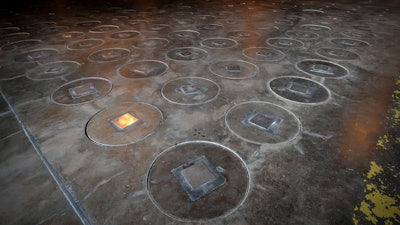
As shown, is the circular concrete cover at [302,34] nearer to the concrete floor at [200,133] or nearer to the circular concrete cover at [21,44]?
the concrete floor at [200,133]

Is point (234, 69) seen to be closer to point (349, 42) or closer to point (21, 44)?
point (349, 42)

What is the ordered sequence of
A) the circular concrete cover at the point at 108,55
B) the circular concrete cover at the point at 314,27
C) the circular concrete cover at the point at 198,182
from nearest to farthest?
1. the circular concrete cover at the point at 198,182
2. the circular concrete cover at the point at 108,55
3. the circular concrete cover at the point at 314,27

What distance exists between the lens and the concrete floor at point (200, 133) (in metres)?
1.13

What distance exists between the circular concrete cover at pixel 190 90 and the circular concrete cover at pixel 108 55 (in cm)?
120

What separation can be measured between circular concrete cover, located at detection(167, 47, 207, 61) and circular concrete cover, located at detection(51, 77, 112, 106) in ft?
3.63

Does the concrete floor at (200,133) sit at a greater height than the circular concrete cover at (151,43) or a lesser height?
lesser

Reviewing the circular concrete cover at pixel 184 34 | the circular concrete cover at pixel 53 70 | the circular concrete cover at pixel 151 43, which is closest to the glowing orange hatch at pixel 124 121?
the circular concrete cover at pixel 53 70

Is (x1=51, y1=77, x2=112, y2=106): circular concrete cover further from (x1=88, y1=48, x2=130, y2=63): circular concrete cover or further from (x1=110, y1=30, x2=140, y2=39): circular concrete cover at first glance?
(x1=110, y1=30, x2=140, y2=39): circular concrete cover

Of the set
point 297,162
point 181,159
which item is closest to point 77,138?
point 181,159

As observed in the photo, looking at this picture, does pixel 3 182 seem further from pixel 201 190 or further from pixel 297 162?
pixel 297 162

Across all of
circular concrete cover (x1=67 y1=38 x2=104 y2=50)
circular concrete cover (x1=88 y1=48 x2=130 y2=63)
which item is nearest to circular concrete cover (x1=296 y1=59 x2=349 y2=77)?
circular concrete cover (x1=88 y1=48 x2=130 y2=63)

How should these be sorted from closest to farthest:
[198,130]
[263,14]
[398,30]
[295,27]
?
[198,130] < [398,30] < [295,27] < [263,14]

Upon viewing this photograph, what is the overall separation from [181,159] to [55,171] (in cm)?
84

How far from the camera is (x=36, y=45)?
3473 mm
